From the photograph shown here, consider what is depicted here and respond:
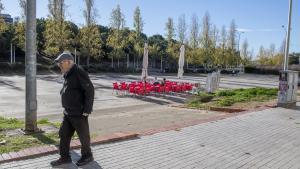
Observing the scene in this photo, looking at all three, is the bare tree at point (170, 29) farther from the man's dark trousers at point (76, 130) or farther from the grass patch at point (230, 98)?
the man's dark trousers at point (76, 130)

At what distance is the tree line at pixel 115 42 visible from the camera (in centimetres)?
4659

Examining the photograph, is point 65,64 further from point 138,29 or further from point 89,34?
point 138,29

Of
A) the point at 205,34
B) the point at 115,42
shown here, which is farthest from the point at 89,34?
the point at 205,34

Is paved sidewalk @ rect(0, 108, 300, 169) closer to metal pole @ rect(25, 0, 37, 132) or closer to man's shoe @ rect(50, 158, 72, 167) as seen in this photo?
man's shoe @ rect(50, 158, 72, 167)

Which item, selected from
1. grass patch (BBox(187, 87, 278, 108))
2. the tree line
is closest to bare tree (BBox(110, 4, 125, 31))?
the tree line

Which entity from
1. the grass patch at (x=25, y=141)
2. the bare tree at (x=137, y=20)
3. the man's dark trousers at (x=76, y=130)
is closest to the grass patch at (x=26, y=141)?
the grass patch at (x=25, y=141)

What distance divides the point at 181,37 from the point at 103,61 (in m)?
13.7

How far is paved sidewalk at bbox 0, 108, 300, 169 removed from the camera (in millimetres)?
6090

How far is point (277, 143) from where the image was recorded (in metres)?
8.24

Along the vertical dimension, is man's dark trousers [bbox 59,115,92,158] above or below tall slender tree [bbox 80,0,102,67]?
below

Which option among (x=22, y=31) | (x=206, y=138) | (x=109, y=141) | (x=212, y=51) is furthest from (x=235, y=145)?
(x=212, y=51)

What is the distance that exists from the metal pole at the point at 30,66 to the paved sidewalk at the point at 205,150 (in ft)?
6.49

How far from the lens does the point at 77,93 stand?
573 cm

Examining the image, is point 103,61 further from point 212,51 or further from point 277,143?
point 277,143
